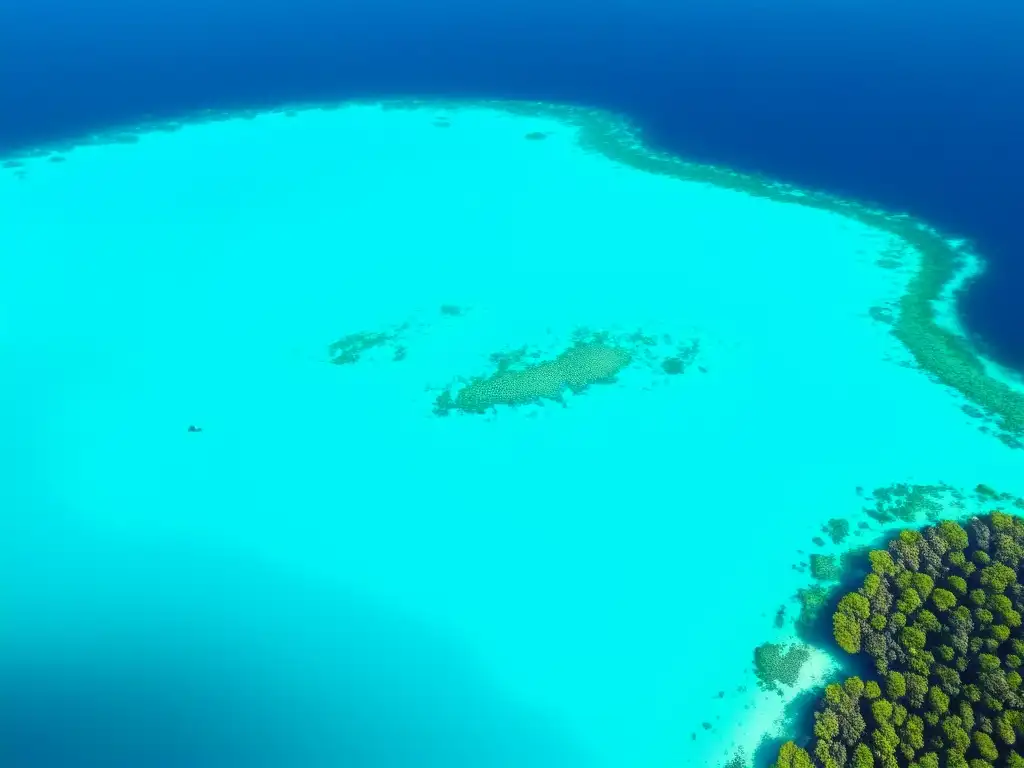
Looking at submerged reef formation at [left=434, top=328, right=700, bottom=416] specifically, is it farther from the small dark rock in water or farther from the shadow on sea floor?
the small dark rock in water

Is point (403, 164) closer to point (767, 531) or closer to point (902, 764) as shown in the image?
point (767, 531)

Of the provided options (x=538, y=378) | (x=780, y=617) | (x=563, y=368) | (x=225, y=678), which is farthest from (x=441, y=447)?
(x=780, y=617)

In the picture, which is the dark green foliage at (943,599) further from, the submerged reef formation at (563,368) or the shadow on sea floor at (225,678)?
the submerged reef formation at (563,368)

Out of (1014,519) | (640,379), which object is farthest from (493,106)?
(1014,519)

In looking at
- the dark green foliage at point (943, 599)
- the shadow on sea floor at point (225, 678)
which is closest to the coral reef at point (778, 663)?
the dark green foliage at point (943, 599)

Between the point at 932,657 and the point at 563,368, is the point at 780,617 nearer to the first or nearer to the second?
the point at 932,657

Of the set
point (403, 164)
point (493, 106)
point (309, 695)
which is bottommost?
point (309, 695)

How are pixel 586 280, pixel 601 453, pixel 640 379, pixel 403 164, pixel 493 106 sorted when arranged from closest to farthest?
pixel 601 453 < pixel 640 379 < pixel 586 280 < pixel 403 164 < pixel 493 106
